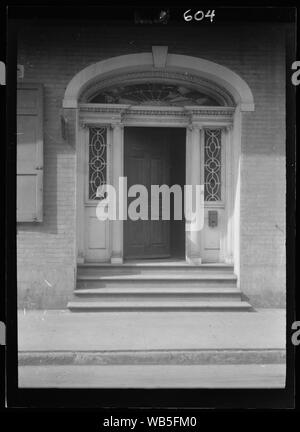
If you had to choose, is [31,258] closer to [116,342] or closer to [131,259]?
[131,259]

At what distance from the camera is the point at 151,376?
17.0 ft

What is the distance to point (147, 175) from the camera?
879cm

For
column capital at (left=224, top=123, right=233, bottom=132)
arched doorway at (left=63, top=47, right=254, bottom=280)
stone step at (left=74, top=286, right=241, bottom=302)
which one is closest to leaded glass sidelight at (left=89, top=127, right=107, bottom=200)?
arched doorway at (left=63, top=47, right=254, bottom=280)

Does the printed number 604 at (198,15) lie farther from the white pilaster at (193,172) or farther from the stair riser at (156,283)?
the stair riser at (156,283)

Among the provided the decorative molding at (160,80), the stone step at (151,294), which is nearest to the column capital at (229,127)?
the decorative molding at (160,80)

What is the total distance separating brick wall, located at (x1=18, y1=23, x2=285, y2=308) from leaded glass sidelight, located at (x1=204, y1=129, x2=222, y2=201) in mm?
593

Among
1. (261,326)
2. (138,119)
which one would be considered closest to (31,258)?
(138,119)

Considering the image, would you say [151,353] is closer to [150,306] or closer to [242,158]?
[150,306]

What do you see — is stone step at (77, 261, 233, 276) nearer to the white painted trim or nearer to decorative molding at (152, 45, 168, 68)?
the white painted trim

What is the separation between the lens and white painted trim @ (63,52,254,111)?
24.4ft

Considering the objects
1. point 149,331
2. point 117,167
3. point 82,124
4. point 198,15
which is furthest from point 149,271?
point 198,15

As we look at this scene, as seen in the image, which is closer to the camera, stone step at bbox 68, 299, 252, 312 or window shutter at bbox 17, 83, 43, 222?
stone step at bbox 68, 299, 252, 312

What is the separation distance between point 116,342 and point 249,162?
353 cm

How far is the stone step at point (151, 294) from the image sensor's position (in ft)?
24.3
